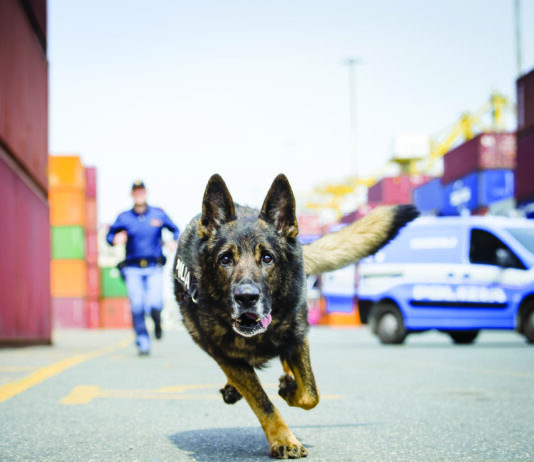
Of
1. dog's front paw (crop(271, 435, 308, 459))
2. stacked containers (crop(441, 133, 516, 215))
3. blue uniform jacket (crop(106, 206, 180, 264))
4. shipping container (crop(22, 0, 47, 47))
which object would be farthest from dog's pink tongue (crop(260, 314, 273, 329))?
stacked containers (crop(441, 133, 516, 215))

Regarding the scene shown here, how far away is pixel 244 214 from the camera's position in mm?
3768

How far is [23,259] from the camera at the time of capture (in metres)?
12.2

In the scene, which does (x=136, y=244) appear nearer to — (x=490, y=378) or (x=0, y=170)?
(x=0, y=170)

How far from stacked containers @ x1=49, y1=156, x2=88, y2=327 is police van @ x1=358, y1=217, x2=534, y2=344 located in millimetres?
30983

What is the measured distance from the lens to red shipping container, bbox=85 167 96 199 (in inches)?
1674

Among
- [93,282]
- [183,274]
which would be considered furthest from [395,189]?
[183,274]

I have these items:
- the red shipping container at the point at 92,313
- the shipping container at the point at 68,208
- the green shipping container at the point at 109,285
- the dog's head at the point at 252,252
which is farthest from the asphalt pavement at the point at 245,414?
the green shipping container at the point at 109,285

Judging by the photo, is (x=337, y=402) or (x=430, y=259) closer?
(x=337, y=402)

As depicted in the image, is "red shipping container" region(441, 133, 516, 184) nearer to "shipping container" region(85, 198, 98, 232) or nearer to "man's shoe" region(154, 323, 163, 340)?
"shipping container" region(85, 198, 98, 232)

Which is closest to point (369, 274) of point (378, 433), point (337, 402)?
point (337, 402)

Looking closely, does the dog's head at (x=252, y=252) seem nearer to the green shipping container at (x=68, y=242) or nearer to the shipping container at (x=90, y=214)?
the shipping container at (x=90, y=214)

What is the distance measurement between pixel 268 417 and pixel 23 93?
9.89m

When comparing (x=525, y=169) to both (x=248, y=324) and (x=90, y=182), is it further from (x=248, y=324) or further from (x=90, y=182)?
(x=90, y=182)

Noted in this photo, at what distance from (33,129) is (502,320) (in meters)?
7.98
